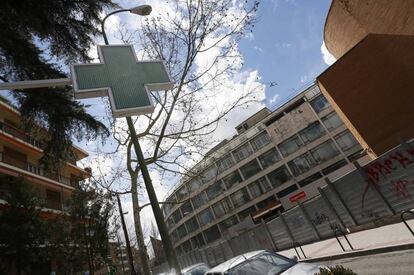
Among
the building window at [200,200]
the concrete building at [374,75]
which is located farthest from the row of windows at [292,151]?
the concrete building at [374,75]

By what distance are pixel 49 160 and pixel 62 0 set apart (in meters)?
3.80

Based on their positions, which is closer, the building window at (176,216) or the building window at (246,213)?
the building window at (246,213)

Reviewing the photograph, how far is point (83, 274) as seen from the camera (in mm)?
19406

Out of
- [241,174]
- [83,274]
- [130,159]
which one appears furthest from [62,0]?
[241,174]

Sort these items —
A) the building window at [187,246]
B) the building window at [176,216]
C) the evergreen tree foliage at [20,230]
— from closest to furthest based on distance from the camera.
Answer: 1. the evergreen tree foliage at [20,230]
2. the building window at [187,246]
3. the building window at [176,216]

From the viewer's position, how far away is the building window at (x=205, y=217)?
49562 mm

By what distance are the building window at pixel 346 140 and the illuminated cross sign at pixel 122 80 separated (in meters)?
37.6

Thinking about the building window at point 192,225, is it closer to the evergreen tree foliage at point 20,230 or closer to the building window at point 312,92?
the building window at point 312,92

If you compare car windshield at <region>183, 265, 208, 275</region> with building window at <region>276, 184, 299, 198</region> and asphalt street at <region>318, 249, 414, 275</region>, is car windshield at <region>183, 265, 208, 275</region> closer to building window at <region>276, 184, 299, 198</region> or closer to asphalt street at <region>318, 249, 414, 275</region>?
asphalt street at <region>318, 249, 414, 275</region>

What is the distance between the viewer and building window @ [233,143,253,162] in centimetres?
4537

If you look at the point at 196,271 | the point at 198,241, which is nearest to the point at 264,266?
the point at 196,271

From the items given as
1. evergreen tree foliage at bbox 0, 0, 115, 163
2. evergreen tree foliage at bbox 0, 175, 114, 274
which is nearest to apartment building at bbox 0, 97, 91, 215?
evergreen tree foliage at bbox 0, 175, 114, 274

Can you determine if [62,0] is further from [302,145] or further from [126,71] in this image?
[302,145]

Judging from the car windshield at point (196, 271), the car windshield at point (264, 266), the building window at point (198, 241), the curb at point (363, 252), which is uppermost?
the building window at point (198, 241)
